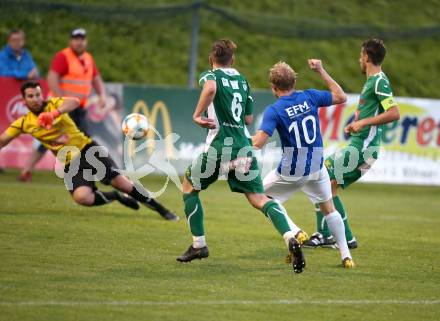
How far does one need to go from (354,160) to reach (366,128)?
36 cm

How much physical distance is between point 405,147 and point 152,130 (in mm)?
4987

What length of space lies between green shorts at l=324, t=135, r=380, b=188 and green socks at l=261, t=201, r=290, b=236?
1.71m

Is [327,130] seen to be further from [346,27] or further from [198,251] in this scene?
[198,251]

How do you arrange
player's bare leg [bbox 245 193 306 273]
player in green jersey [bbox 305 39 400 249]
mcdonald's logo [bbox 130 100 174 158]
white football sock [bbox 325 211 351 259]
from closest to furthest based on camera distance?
player's bare leg [bbox 245 193 306 273] → white football sock [bbox 325 211 351 259] → player in green jersey [bbox 305 39 400 249] → mcdonald's logo [bbox 130 100 174 158]

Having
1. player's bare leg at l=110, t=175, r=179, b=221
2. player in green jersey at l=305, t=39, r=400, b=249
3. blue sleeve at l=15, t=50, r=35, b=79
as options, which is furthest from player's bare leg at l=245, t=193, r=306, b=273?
blue sleeve at l=15, t=50, r=35, b=79

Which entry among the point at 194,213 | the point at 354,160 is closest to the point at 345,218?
the point at 354,160

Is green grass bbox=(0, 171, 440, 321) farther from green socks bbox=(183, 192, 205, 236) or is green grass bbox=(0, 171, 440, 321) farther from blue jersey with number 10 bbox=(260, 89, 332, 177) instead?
blue jersey with number 10 bbox=(260, 89, 332, 177)

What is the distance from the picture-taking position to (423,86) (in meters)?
25.2

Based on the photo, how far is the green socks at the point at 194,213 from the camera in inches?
345

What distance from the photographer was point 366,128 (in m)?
10.2

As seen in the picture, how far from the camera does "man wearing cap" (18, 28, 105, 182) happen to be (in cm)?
1486

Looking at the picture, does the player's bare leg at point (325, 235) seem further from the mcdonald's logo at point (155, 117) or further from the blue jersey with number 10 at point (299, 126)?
the mcdonald's logo at point (155, 117)

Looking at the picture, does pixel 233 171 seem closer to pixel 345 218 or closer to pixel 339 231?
pixel 339 231

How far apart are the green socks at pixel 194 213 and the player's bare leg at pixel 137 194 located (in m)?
2.80
